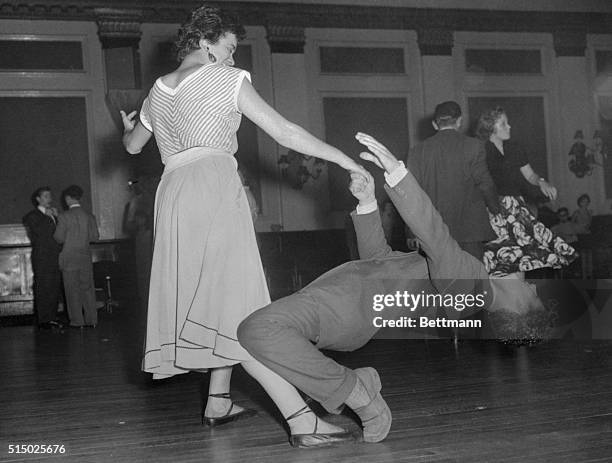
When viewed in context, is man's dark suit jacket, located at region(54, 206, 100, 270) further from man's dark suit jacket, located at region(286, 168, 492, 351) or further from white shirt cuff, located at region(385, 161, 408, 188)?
white shirt cuff, located at region(385, 161, 408, 188)

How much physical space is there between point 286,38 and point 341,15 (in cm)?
83

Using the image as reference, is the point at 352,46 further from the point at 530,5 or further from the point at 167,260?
the point at 167,260

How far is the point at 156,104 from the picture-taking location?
2383mm

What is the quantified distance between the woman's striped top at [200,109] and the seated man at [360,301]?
0.45 metres

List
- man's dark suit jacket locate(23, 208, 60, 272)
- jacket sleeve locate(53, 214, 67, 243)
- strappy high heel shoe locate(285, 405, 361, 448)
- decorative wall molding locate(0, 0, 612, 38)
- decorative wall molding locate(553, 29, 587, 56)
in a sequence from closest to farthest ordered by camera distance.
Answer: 1. strappy high heel shoe locate(285, 405, 361, 448)
2. jacket sleeve locate(53, 214, 67, 243)
3. man's dark suit jacket locate(23, 208, 60, 272)
4. decorative wall molding locate(0, 0, 612, 38)
5. decorative wall molding locate(553, 29, 587, 56)

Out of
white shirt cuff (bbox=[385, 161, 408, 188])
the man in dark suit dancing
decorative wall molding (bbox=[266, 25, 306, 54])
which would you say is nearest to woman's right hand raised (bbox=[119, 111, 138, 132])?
white shirt cuff (bbox=[385, 161, 408, 188])

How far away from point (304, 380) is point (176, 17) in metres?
8.47

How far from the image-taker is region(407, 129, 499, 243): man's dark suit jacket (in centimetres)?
391

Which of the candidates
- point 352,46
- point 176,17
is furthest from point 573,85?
point 176,17

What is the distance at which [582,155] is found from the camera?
10.9 m

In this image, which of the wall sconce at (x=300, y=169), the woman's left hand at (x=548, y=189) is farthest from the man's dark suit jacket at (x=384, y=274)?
the wall sconce at (x=300, y=169)

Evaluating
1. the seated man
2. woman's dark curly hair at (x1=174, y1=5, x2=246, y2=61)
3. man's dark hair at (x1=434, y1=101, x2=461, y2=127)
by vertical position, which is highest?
woman's dark curly hair at (x1=174, y1=5, x2=246, y2=61)

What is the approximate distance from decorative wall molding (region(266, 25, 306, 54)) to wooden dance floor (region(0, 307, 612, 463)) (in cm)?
634

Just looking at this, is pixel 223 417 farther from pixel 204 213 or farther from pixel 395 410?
pixel 204 213
